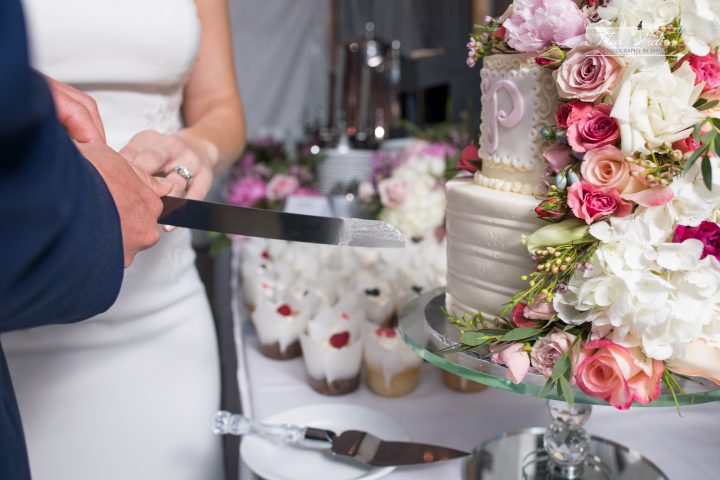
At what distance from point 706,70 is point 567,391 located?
15.0 inches

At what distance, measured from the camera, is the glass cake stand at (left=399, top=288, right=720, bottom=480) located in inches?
32.6

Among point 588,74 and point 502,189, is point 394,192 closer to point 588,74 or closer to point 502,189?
point 502,189

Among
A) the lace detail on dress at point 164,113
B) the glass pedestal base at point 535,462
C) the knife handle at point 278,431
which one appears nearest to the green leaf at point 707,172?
the glass pedestal base at point 535,462

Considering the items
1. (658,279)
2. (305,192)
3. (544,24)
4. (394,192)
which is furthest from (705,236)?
(305,192)

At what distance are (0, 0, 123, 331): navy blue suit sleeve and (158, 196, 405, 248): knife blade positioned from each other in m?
0.21

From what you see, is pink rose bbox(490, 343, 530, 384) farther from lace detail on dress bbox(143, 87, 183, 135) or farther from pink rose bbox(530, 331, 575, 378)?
lace detail on dress bbox(143, 87, 183, 135)

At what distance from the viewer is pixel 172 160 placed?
3.27 feet

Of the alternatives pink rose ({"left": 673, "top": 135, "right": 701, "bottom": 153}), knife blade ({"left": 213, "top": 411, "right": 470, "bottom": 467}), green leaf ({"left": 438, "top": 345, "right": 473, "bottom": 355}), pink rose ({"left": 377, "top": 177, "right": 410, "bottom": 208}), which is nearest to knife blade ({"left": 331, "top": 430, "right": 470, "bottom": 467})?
knife blade ({"left": 213, "top": 411, "right": 470, "bottom": 467})

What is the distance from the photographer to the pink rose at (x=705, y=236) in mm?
660

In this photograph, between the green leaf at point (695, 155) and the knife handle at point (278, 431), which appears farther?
the knife handle at point (278, 431)

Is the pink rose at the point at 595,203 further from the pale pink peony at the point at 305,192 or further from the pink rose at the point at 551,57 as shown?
the pale pink peony at the point at 305,192

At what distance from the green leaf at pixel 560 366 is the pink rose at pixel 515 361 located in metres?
0.04

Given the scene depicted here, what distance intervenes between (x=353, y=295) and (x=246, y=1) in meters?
3.55

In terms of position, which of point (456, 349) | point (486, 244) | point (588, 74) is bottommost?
point (456, 349)
